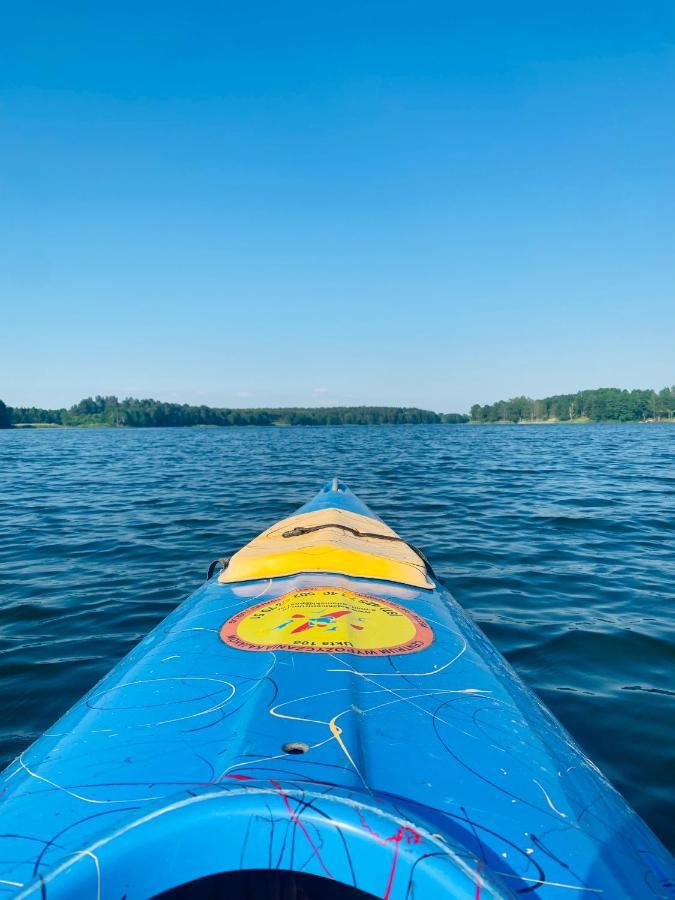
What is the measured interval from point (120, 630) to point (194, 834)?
4032 mm

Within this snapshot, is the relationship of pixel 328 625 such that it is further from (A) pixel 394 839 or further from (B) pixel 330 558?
(A) pixel 394 839

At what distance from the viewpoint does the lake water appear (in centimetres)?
341

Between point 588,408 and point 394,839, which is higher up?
point 588,408

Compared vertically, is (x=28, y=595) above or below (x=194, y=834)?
below

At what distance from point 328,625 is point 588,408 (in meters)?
114

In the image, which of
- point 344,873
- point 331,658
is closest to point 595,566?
point 331,658

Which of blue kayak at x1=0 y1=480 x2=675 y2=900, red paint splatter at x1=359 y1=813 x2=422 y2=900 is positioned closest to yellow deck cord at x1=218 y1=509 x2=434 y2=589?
blue kayak at x1=0 y1=480 x2=675 y2=900

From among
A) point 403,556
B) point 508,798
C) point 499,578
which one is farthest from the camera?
point 499,578

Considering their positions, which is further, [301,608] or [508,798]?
[301,608]

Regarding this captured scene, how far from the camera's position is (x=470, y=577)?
6.17 meters

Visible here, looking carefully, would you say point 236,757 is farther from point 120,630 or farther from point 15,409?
point 15,409

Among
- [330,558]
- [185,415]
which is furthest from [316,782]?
[185,415]

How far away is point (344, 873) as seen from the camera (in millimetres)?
1091

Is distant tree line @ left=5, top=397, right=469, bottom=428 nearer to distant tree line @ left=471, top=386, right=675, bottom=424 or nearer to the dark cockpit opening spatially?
distant tree line @ left=471, top=386, right=675, bottom=424
